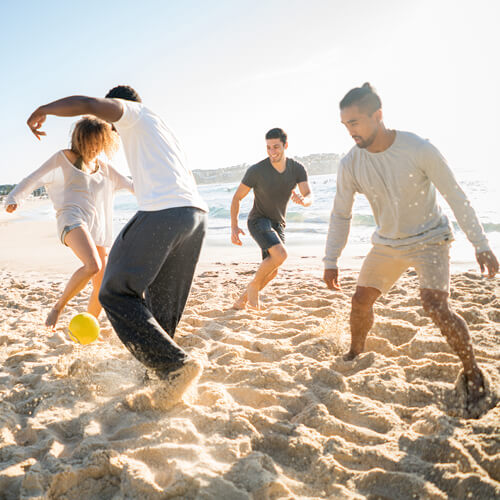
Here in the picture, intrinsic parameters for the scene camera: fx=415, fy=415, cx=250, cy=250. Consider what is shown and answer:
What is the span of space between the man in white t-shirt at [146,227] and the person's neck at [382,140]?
1.24m

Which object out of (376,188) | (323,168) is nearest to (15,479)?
(376,188)

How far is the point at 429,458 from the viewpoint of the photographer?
2.16 m

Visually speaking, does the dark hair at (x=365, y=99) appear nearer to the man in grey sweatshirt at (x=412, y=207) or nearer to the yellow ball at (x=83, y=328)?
the man in grey sweatshirt at (x=412, y=207)

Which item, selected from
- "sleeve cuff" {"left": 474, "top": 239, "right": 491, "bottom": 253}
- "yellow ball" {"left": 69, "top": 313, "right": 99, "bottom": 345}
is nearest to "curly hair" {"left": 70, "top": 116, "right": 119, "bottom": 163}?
"yellow ball" {"left": 69, "top": 313, "right": 99, "bottom": 345}

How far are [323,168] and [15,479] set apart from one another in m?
56.3

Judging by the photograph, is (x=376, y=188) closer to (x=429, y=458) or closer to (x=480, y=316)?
(x=429, y=458)

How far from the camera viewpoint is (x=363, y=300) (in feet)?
10.3

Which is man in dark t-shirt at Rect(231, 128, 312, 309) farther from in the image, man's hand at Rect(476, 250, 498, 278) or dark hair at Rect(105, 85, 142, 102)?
man's hand at Rect(476, 250, 498, 278)

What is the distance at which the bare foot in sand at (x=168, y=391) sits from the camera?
2492 mm

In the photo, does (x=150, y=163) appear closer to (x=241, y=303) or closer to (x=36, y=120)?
(x=36, y=120)

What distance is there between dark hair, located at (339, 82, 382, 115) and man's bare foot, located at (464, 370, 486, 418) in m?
1.85

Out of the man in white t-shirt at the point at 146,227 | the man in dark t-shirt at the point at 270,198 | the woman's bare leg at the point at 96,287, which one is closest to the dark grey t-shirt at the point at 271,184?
the man in dark t-shirt at the point at 270,198

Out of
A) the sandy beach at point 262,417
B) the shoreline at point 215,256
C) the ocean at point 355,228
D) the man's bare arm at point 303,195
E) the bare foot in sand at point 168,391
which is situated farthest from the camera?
the ocean at point 355,228

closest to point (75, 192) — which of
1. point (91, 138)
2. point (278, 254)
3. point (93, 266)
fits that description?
point (91, 138)
